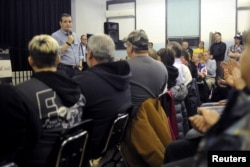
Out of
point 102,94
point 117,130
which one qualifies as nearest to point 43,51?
point 102,94

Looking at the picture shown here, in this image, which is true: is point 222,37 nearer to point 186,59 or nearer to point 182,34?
point 182,34

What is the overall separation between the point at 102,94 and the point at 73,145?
0.54 m

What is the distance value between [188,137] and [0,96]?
1109 millimetres

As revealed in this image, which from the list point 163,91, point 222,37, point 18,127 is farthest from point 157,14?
point 18,127

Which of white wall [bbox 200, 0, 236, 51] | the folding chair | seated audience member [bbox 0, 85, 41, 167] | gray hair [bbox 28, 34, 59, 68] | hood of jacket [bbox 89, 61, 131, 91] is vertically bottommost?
the folding chair

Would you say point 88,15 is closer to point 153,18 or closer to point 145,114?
point 153,18

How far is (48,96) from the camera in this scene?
5.55 feet

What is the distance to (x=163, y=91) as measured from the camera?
2787 mm

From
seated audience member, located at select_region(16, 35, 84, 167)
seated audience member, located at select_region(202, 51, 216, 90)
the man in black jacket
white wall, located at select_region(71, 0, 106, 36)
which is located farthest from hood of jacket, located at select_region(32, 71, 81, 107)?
white wall, located at select_region(71, 0, 106, 36)

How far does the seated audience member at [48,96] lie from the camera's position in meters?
1.65

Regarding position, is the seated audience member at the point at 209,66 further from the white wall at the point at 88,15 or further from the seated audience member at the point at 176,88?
the seated audience member at the point at 176,88

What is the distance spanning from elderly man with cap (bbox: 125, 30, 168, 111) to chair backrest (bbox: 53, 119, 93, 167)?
79 cm

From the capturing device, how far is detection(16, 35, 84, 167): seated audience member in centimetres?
165

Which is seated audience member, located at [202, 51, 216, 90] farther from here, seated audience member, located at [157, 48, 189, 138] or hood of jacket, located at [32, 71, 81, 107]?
hood of jacket, located at [32, 71, 81, 107]
